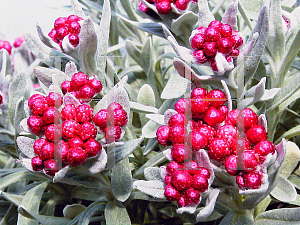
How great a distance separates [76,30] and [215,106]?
0.33 metres

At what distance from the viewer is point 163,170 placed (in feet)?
1.99

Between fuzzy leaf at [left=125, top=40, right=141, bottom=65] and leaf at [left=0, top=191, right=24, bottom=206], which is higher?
fuzzy leaf at [left=125, top=40, right=141, bottom=65]

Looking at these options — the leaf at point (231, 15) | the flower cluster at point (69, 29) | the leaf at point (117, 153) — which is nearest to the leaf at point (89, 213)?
the leaf at point (117, 153)

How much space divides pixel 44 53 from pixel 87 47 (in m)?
0.16

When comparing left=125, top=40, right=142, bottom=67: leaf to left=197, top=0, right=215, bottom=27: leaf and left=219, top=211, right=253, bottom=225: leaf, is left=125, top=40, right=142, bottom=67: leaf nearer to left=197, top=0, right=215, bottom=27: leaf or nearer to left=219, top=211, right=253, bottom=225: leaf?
left=197, top=0, right=215, bottom=27: leaf

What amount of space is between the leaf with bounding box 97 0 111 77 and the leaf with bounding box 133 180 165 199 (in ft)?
0.97

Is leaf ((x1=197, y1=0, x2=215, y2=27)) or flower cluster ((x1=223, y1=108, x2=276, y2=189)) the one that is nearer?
flower cluster ((x1=223, y1=108, x2=276, y2=189))

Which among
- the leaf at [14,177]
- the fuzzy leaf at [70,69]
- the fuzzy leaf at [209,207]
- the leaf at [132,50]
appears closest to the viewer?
the fuzzy leaf at [209,207]

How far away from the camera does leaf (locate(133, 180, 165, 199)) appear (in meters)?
0.59

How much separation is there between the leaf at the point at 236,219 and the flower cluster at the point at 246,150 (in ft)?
0.48

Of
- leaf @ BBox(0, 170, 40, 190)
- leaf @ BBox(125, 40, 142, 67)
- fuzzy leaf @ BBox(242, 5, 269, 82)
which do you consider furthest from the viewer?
leaf @ BBox(125, 40, 142, 67)

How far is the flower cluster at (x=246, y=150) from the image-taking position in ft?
1.79

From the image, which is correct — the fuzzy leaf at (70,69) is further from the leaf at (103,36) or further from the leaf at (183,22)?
the leaf at (183,22)

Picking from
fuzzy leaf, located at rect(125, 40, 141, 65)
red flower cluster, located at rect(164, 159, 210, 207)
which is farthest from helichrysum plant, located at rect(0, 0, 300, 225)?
fuzzy leaf, located at rect(125, 40, 141, 65)
